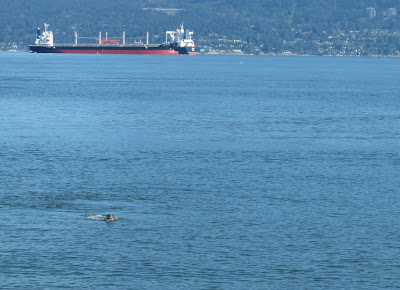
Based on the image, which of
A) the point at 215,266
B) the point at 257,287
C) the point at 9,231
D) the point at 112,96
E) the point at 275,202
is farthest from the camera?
the point at 112,96

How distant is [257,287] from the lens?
32344 mm

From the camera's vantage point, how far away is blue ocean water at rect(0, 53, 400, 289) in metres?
34.0

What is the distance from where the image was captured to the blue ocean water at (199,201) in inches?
1337

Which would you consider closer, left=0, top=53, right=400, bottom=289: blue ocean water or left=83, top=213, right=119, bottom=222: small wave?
left=0, top=53, right=400, bottom=289: blue ocean water

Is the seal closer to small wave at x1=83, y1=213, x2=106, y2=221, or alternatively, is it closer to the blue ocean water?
small wave at x1=83, y1=213, x2=106, y2=221

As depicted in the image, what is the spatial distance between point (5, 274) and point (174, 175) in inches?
810

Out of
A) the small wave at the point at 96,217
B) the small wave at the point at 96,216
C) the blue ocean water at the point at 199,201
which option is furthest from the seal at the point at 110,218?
the blue ocean water at the point at 199,201

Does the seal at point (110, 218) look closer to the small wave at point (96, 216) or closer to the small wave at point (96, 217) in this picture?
the small wave at point (96, 217)

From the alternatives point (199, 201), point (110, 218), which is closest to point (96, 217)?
point (110, 218)

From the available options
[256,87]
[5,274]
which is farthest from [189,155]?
[256,87]

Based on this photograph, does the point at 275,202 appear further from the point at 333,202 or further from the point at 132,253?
the point at 132,253

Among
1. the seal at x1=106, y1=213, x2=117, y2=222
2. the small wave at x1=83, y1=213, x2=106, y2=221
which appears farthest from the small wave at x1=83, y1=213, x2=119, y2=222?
the seal at x1=106, y1=213, x2=117, y2=222

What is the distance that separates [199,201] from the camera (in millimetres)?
45188

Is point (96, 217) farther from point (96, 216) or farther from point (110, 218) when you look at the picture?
point (110, 218)
